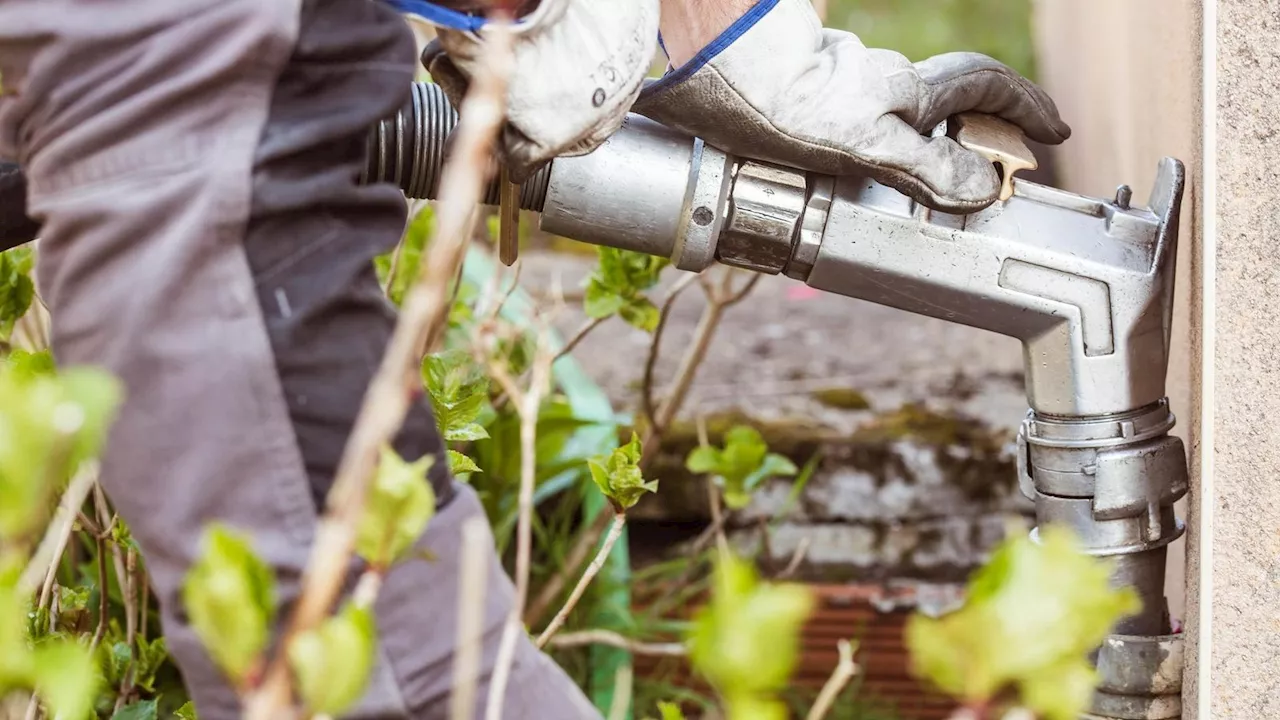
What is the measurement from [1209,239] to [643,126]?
1.67 ft

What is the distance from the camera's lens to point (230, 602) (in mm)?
514

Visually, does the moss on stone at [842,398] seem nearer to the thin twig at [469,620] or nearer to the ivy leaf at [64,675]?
the thin twig at [469,620]

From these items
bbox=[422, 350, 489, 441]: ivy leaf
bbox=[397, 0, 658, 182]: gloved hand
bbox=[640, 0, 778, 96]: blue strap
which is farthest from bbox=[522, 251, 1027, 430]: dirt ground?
bbox=[397, 0, 658, 182]: gloved hand

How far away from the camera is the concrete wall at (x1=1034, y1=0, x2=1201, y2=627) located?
1.24 metres

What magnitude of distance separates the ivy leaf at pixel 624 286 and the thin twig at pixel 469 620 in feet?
2.70

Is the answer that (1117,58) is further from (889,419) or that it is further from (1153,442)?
(1153,442)

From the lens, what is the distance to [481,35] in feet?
2.80

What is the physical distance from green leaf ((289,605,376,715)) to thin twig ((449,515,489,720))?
0.27 feet

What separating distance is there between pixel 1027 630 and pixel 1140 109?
1408 mm

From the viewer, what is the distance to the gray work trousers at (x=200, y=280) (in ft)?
2.39

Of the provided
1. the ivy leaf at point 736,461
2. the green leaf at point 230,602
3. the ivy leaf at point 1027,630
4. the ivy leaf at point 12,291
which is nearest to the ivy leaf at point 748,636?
the ivy leaf at point 1027,630

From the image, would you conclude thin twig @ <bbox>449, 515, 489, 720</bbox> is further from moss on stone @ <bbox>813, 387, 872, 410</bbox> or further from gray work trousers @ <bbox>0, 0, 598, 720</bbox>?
moss on stone @ <bbox>813, 387, 872, 410</bbox>

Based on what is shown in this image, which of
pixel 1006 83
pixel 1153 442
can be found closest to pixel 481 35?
pixel 1006 83

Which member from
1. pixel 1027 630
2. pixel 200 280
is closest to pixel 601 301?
pixel 200 280
